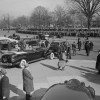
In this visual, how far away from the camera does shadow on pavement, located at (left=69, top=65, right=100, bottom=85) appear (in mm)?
12680

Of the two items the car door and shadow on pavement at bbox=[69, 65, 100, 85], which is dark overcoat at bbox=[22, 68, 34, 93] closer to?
shadow on pavement at bbox=[69, 65, 100, 85]

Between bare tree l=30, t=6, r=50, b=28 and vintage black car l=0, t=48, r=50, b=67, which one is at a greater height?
bare tree l=30, t=6, r=50, b=28

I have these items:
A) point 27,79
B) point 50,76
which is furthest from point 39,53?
point 27,79

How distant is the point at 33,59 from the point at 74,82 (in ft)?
36.7

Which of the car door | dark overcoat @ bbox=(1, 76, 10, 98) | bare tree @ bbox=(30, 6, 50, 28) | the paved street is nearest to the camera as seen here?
dark overcoat @ bbox=(1, 76, 10, 98)

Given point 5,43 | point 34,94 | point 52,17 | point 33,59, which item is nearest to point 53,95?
point 34,94

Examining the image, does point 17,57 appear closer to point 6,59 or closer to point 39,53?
point 6,59

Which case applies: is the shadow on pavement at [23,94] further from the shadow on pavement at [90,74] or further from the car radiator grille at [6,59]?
the car radiator grille at [6,59]

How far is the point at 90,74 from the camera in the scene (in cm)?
1419

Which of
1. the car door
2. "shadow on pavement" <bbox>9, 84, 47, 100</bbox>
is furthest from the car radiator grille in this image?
"shadow on pavement" <bbox>9, 84, 47, 100</bbox>

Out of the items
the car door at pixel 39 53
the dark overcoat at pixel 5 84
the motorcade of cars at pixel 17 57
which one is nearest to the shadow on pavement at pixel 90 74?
the motorcade of cars at pixel 17 57

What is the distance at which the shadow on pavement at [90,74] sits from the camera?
12680 mm

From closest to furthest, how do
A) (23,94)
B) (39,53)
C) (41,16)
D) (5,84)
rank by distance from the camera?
(5,84) < (23,94) < (39,53) < (41,16)

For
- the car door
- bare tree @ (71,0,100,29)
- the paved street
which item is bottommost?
the paved street
